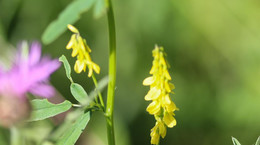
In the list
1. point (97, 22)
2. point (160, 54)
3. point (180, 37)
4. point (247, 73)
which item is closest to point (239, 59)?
point (247, 73)

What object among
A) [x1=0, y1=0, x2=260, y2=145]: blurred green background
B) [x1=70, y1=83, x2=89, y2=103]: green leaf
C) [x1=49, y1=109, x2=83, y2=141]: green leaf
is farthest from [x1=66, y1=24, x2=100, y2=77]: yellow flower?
[x1=0, y1=0, x2=260, y2=145]: blurred green background

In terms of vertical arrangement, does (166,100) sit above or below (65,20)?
below

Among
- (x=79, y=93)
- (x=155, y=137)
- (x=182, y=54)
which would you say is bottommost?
(x=155, y=137)

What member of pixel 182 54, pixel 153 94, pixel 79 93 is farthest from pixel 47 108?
pixel 182 54

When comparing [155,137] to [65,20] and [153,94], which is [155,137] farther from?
[65,20]

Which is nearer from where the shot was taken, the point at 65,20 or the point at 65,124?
the point at 65,124

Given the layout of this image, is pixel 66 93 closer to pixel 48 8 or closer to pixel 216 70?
pixel 48 8

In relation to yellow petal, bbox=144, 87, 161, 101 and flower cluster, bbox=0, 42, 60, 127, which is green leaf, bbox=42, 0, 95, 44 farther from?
yellow petal, bbox=144, 87, 161, 101
